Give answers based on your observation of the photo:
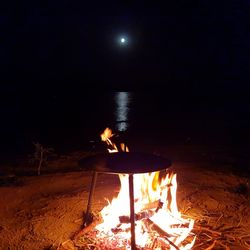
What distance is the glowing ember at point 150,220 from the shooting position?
3.55 meters

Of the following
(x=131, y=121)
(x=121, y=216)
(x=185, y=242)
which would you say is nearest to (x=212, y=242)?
(x=185, y=242)

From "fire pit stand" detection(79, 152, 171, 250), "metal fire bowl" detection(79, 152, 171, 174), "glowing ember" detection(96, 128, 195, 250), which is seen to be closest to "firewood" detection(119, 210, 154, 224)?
"glowing ember" detection(96, 128, 195, 250)

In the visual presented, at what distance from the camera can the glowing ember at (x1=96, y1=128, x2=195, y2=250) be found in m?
3.55

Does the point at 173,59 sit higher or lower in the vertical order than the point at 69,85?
higher

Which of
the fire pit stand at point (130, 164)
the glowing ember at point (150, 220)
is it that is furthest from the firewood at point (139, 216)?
the fire pit stand at point (130, 164)

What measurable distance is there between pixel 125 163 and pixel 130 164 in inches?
2.9

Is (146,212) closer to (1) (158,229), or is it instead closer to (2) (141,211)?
(2) (141,211)

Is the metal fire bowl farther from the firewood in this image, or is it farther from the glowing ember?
the firewood

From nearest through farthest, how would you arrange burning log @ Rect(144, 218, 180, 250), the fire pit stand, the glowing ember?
the fire pit stand
burning log @ Rect(144, 218, 180, 250)
the glowing ember

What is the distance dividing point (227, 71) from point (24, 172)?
49725 millimetres

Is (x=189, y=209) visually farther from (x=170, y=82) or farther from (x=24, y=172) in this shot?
(x=170, y=82)

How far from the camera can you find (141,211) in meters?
3.78

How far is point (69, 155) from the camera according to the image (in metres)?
9.08

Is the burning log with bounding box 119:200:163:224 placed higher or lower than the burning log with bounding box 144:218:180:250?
higher
